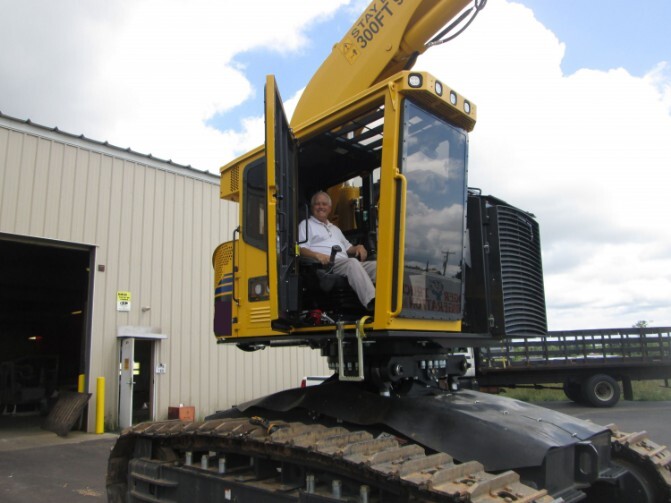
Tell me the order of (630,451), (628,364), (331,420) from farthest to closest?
1. (628,364)
2. (630,451)
3. (331,420)

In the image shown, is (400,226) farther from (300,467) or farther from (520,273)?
(300,467)

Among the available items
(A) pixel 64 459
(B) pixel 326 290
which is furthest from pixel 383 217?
(A) pixel 64 459

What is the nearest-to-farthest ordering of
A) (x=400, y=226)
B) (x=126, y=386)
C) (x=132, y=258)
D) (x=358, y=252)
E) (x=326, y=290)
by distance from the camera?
(x=400, y=226) < (x=326, y=290) < (x=358, y=252) < (x=126, y=386) < (x=132, y=258)

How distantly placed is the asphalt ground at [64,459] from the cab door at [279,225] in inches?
172

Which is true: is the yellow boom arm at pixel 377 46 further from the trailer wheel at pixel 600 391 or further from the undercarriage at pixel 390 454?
the trailer wheel at pixel 600 391

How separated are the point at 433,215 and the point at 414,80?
0.90 metres

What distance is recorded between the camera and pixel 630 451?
171 inches

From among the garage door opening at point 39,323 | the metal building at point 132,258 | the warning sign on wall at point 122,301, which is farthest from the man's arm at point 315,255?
the warning sign on wall at point 122,301

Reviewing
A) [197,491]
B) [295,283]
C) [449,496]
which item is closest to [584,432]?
[449,496]

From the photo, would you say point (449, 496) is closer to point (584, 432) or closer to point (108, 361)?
point (584, 432)

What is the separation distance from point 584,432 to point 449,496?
1.67 meters

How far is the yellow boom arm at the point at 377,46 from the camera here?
455 centimetres

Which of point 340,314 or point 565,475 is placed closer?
point 565,475

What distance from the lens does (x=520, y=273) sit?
4500mm
